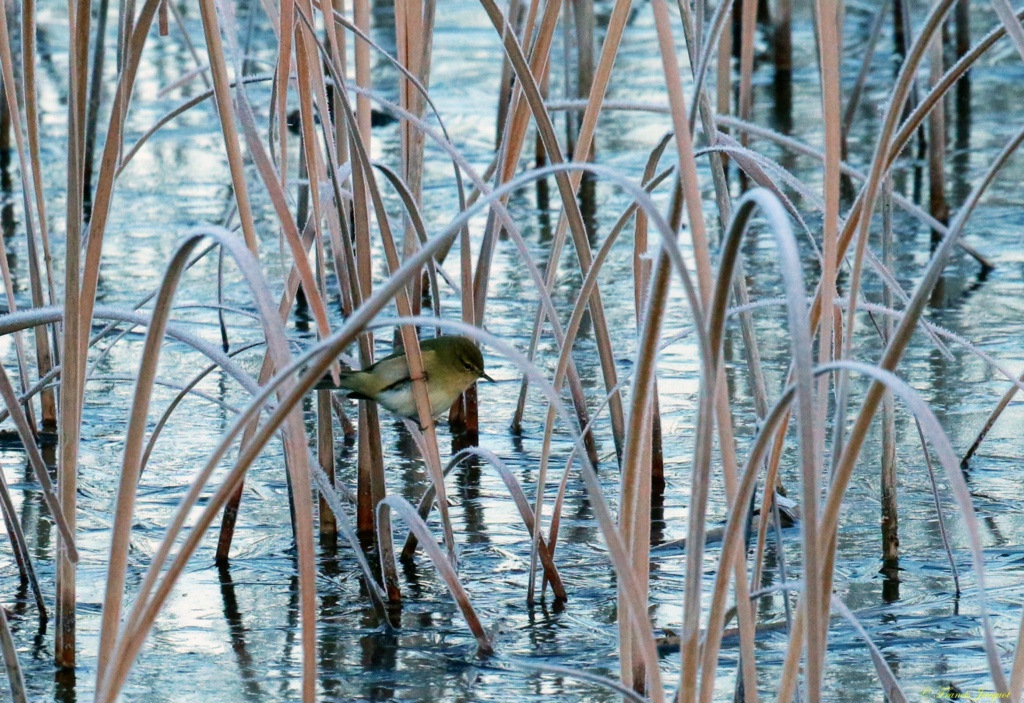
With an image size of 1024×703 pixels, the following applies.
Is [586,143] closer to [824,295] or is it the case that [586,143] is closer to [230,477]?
[824,295]

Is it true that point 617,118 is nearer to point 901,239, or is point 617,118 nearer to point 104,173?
point 901,239

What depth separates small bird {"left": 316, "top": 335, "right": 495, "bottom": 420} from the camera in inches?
104

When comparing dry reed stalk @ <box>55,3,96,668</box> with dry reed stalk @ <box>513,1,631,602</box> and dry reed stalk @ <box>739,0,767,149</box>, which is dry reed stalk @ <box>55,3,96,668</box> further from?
dry reed stalk @ <box>739,0,767,149</box>

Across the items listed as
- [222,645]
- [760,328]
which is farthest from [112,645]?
[760,328]

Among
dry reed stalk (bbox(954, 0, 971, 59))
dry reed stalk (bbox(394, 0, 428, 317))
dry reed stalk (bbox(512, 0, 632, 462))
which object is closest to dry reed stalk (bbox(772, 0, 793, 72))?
dry reed stalk (bbox(954, 0, 971, 59))

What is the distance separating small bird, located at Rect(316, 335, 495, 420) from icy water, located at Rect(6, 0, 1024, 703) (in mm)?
224

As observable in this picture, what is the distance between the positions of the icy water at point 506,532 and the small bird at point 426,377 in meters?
0.22

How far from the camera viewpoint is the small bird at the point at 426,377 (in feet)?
8.64

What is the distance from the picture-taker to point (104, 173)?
214 centimetres

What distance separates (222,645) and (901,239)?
3.65m

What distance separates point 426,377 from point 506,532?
2.02 ft

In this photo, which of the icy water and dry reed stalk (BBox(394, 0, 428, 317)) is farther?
dry reed stalk (BBox(394, 0, 428, 317))

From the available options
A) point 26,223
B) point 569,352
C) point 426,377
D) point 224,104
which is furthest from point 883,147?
point 26,223

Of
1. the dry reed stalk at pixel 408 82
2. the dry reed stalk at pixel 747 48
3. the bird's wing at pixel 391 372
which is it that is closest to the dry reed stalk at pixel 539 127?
the dry reed stalk at pixel 408 82
